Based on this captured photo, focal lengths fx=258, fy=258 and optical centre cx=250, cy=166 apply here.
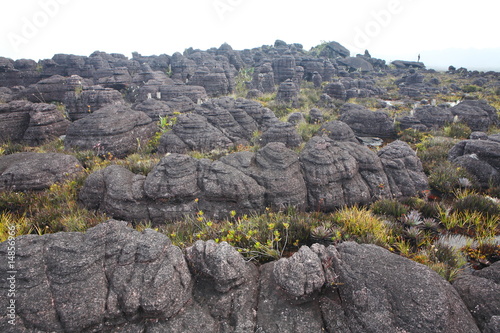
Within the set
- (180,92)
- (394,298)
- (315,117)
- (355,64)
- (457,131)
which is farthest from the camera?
(355,64)

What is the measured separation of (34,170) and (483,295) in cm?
1325

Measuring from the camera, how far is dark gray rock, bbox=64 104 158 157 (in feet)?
49.0

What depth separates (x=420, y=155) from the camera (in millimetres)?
14250

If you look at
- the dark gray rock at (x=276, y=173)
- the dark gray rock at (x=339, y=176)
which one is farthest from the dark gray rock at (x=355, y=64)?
the dark gray rock at (x=276, y=173)

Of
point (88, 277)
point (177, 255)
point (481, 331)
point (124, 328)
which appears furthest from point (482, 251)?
point (88, 277)

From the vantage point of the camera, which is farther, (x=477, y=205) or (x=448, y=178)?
(x=448, y=178)

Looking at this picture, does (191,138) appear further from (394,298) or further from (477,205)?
(394,298)

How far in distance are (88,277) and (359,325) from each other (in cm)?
432

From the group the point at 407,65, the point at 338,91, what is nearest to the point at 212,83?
the point at 338,91

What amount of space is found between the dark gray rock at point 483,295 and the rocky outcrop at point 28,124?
21865 mm

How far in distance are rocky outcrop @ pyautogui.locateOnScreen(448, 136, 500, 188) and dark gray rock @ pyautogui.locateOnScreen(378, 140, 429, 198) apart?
8.46 feet

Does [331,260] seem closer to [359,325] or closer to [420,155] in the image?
[359,325]

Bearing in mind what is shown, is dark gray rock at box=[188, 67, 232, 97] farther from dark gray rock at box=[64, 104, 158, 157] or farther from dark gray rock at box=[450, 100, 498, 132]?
dark gray rock at box=[450, 100, 498, 132]

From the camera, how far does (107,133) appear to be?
1513cm
